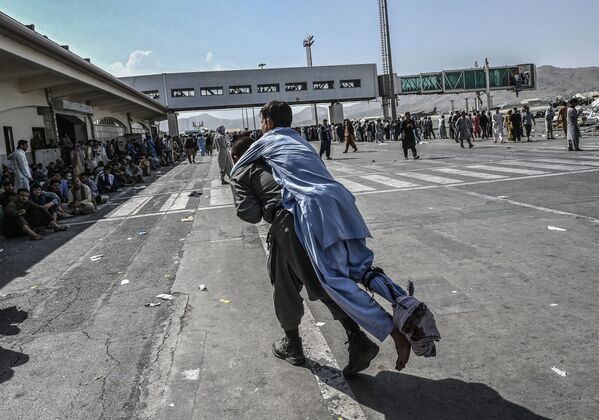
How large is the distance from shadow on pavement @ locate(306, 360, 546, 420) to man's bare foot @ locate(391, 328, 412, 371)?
0.28 meters

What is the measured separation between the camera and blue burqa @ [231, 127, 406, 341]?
114 inches

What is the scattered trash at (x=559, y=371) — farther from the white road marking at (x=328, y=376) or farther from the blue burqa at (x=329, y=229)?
the white road marking at (x=328, y=376)

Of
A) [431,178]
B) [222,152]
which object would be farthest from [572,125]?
[222,152]

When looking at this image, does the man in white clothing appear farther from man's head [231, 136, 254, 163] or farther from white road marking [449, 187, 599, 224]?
man's head [231, 136, 254, 163]

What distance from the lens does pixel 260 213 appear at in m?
3.30

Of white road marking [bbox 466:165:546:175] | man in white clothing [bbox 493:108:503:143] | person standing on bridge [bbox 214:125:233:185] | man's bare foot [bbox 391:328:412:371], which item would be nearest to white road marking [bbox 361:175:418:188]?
white road marking [bbox 466:165:546:175]

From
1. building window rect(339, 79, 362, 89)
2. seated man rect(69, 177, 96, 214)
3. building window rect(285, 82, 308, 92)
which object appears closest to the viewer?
seated man rect(69, 177, 96, 214)

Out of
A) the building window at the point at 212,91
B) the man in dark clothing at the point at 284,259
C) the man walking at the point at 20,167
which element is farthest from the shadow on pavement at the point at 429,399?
the building window at the point at 212,91

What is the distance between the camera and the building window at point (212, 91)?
188 ft

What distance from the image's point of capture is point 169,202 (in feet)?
42.7

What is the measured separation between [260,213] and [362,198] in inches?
301

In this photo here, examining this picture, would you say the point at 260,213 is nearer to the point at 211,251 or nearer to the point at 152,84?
the point at 211,251

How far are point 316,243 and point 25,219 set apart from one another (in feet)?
28.7

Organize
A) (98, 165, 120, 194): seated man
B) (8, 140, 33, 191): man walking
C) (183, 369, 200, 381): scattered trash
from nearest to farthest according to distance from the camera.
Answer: (183, 369, 200, 381): scattered trash → (8, 140, 33, 191): man walking → (98, 165, 120, 194): seated man
